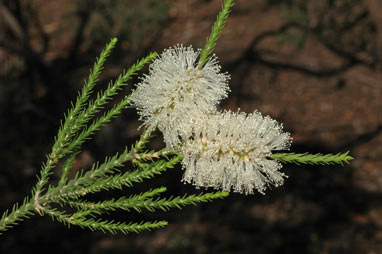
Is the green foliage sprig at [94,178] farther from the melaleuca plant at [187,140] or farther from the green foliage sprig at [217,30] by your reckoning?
the green foliage sprig at [217,30]

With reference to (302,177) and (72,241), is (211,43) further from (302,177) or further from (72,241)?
(302,177)

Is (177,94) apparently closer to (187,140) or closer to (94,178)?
(187,140)

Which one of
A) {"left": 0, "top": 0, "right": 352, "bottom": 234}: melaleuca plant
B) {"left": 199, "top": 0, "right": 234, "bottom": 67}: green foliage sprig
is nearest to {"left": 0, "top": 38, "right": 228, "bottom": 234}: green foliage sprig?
{"left": 0, "top": 0, "right": 352, "bottom": 234}: melaleuca plant

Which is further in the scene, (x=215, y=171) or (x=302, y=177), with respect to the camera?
(x=302, y=177)

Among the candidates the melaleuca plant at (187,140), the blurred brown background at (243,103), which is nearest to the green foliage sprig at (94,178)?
the melaleuca plant at (187,140)

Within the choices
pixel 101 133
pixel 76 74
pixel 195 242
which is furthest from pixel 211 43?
pixel 76 74

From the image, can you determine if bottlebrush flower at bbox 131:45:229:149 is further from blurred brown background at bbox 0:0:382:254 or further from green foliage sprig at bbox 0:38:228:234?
blurred brown background at bbox 0:0:382:254
